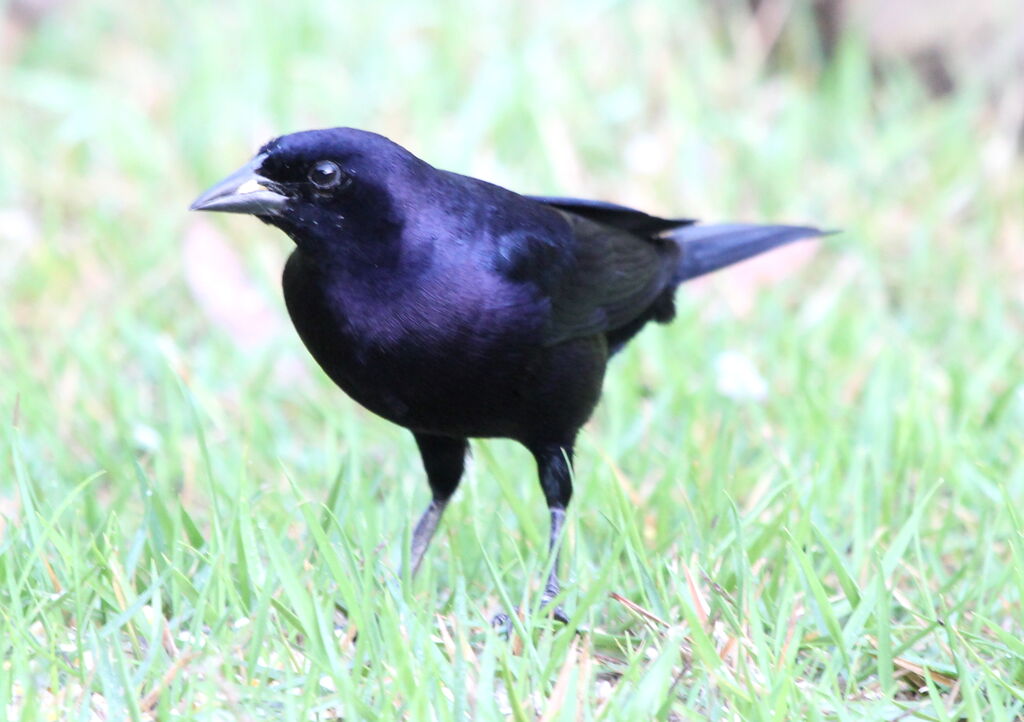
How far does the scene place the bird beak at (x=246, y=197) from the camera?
9.40 feet

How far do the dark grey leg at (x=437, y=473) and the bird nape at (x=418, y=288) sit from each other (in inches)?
3.9

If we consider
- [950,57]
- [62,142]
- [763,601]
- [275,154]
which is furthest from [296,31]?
[763,601]

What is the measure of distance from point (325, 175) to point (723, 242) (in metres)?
1.59

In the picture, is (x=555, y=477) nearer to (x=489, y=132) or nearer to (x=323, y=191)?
(x=323, y=191)

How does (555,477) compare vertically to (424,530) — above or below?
above

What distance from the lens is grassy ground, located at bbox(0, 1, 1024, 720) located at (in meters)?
2.64

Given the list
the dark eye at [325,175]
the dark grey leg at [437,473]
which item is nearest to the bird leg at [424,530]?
the dark grey leg at [437,473]

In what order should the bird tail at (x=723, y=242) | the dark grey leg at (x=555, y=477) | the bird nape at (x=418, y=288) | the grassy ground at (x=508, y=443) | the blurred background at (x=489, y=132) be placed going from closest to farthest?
the grassy ground at (x=508, y=443) < the bird nape at (x=418, y=288) < the dark grey leg at (x=555, y=477) < the bird tail at (x=723, y=242) < the blurred background at (x=489, y=132)

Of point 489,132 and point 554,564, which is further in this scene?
point 489,132

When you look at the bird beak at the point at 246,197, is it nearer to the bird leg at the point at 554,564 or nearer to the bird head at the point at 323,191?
the bird head at the point at 323,191

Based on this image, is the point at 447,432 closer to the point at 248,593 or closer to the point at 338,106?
the point at 248,593

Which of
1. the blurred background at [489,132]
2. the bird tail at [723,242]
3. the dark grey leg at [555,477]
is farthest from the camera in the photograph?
the blurred background at [489,132]

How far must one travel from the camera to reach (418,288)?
9.32 feet

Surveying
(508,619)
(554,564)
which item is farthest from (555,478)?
(508,619)
